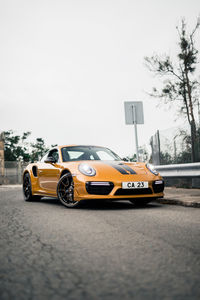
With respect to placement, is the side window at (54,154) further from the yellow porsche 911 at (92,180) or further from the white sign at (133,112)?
the white sign at (133,112)

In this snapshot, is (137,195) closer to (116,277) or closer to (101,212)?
(101,212)

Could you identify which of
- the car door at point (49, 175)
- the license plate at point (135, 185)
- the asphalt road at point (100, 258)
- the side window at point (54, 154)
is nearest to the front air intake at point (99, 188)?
the license plate at point (135, 185)

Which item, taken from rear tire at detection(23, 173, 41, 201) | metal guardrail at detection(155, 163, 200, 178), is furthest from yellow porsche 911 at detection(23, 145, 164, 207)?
metal guardrail at detection(155, 163, 200, 178)

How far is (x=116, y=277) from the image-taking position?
234 centimetres

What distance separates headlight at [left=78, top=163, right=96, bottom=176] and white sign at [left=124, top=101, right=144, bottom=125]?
427 centimetres

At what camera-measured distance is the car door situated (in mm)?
7211

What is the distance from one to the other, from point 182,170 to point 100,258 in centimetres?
679

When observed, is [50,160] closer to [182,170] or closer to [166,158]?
[182,170]

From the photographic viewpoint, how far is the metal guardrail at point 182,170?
868cm

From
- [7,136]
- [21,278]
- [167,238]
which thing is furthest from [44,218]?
[7,136]

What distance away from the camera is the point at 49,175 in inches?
295

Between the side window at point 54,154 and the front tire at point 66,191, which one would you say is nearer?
the front tire at point 66,191

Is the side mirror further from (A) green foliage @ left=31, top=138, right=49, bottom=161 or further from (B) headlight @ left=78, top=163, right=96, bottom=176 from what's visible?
(A) green foliage @ left=31, top=138, right=49, bottom=161

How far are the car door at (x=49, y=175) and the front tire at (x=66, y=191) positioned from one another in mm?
258
